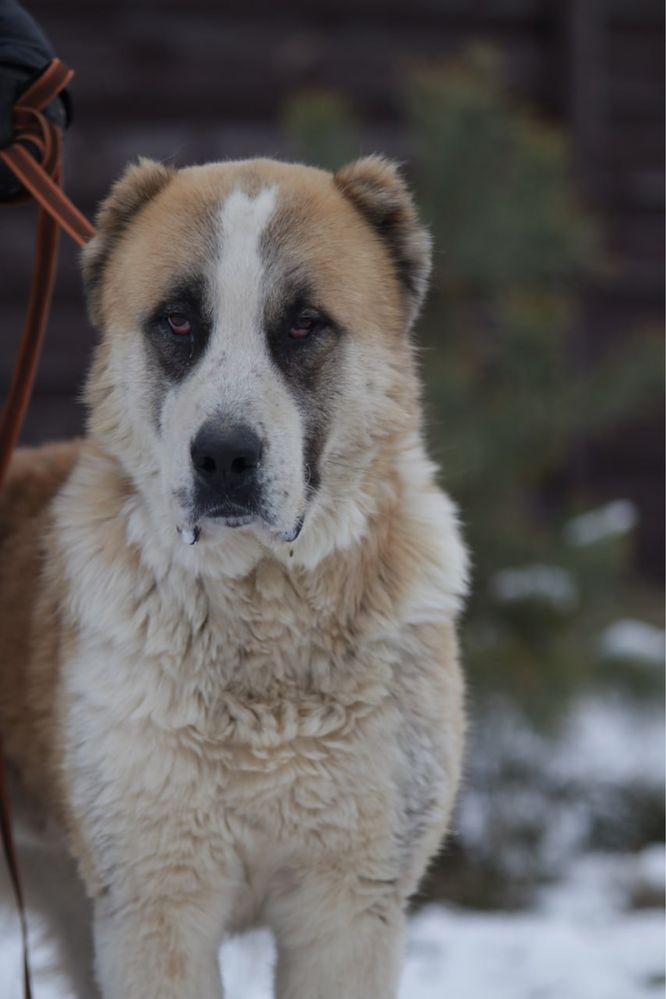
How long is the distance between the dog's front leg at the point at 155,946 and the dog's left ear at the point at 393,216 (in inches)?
44.6

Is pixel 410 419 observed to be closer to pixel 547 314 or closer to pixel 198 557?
pixel 198 557

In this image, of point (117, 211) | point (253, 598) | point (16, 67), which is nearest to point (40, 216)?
point (16, 67)

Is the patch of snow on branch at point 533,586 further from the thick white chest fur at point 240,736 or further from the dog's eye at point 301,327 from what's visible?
the dog's eye at point 301,327

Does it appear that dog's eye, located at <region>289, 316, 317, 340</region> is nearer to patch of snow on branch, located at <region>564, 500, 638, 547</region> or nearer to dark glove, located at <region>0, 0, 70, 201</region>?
dark glove, located at <region>0, 0, 70, 201</region>

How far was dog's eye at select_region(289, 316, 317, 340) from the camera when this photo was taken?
2.24 meters

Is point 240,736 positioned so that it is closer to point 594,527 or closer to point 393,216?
point 393,216

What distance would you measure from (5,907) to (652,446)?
5.17 meters

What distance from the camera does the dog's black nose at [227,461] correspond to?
208 centimetres

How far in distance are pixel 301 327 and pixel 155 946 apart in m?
1.08

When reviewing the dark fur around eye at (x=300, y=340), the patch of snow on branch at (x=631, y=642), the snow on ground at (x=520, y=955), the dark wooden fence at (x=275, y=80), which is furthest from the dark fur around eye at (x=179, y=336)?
the dark wooden fence at (x=275, y=80)

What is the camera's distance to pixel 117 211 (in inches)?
94.0

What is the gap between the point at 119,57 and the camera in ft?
20.1

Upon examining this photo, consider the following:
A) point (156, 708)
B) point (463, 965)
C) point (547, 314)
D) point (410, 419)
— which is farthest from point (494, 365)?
point (156, 708)

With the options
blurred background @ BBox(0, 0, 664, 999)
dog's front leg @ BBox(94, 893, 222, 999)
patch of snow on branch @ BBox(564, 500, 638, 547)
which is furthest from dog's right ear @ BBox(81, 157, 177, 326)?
patch of snow on branch @ BBox(564, 500, 638, 547)
